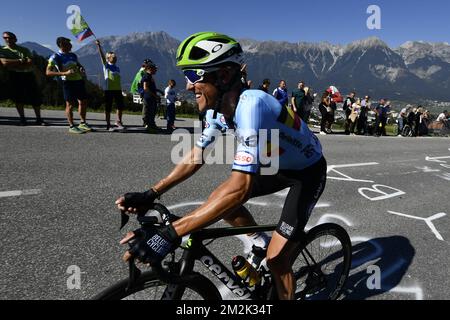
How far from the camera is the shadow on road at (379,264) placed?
3434 millimetres

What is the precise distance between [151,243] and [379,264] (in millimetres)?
3142

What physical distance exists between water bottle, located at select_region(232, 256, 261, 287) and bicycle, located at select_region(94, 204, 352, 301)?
0.04 metres

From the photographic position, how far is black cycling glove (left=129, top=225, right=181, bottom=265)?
5.91 feet

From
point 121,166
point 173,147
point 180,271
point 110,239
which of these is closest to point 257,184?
point 180,271

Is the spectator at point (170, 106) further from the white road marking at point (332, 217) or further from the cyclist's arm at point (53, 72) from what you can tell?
the white road marking at point (332, 217)

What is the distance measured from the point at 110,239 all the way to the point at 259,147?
7.88ft

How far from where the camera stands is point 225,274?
8.09 ft

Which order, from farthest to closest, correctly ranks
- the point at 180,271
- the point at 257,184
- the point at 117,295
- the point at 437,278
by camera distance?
the point at 437,278 < the point at 257,184 < the point at 180,271 < the point at 117,295

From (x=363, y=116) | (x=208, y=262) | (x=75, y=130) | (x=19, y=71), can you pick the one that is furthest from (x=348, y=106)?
(x=208, y=262)

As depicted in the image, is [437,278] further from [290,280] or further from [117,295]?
[117,295]

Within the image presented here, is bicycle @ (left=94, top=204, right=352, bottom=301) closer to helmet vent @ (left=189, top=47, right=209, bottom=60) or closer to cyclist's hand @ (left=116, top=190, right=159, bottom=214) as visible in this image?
cyclist's hand @ (left=116, top=190, right=159, bottom=214)

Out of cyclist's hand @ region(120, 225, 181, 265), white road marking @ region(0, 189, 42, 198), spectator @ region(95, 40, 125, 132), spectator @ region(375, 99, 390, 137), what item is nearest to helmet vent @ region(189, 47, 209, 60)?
cyclist's hand @ region(120, 225, 181, 265)

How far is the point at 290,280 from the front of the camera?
269 cm

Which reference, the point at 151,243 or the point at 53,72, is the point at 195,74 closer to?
the point at 151,243
